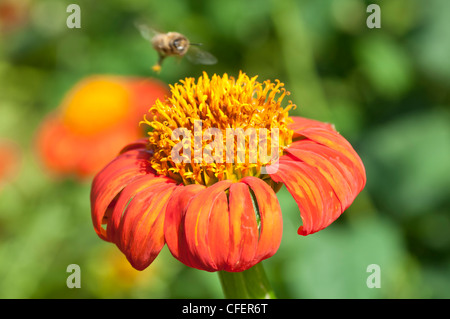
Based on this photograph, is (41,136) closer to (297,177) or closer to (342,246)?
(342,246)

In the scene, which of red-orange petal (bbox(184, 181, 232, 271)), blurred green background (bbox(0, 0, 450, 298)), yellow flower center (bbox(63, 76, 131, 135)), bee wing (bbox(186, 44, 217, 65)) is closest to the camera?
Answer: red-orange petal (bbox(184, 181, 232, 271))

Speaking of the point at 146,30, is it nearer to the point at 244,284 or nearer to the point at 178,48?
the point at 178,48

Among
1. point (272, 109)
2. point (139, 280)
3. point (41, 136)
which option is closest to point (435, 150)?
point (272, 109)

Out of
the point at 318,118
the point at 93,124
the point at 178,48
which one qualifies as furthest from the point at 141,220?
the point at 93,124

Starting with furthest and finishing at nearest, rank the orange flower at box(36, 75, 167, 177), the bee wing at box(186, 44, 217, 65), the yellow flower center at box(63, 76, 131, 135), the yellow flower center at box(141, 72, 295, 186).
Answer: the yellow flower center at box(63, 76, 131, 135)
the orange flower at box(36, 75, 167, 177)
the bee wing at box(186, 44, 217, 65)
the yellow flower center at box(141, 72, 295, 186)

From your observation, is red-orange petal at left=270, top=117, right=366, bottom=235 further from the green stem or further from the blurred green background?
the blurred green background

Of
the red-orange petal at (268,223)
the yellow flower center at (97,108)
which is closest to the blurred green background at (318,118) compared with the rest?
the yellow flower center at (97,108)

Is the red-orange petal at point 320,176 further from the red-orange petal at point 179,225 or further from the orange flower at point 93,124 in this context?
the orange flower at point 93,124

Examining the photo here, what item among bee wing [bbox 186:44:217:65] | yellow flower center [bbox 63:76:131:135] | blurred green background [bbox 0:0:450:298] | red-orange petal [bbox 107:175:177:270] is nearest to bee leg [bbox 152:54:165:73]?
bee wing [bbox 186:44:217:65]
